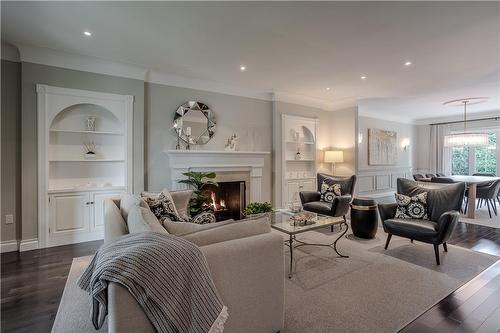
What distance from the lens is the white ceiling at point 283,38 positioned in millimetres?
2459

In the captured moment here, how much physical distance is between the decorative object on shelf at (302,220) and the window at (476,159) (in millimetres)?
7615

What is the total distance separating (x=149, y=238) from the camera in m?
1.28

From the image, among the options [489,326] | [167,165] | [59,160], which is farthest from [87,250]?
[489,326]

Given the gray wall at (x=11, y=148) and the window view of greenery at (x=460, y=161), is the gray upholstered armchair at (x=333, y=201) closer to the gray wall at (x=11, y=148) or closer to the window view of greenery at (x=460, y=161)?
the gray wall at (x=11, y=148)

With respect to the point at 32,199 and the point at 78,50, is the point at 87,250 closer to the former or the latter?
the point at 32,199

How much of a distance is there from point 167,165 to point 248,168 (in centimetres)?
160

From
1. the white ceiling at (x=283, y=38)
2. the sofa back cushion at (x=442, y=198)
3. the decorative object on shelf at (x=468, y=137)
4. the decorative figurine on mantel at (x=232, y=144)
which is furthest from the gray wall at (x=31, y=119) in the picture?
the decorative object on shelf at (x=468, y=137)

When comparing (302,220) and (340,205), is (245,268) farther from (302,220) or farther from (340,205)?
(340,205)

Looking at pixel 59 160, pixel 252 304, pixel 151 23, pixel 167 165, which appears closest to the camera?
pixel 252 304

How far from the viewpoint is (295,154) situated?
6.11 m

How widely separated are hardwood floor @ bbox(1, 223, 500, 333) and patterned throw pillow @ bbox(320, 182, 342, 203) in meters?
2.16

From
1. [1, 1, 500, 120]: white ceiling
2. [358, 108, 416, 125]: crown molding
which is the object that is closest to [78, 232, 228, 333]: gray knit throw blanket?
[1, 1, 500, 120]: white ceiling

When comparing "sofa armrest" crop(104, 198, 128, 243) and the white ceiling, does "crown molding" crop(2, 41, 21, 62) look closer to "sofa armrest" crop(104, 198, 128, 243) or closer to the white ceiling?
the white ceiling

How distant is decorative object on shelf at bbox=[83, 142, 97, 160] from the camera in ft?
12.9
